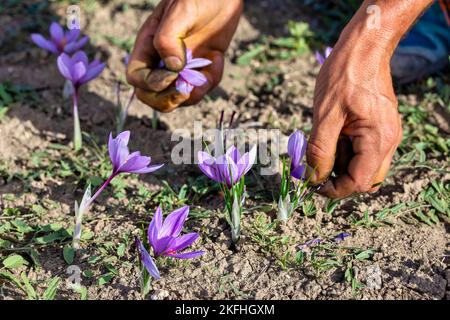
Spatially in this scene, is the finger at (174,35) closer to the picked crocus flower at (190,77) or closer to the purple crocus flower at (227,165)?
the picked crocus flower at (190,77)

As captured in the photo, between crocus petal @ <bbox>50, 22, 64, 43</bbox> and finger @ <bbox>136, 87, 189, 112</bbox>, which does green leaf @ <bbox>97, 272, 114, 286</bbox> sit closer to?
finger @ <bbox>136, 87, 189, 112</bbox>

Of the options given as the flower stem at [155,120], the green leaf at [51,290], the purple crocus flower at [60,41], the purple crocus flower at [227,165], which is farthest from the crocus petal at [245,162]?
the purple crocus flower at [60,41]

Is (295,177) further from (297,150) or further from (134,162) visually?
(134,162)

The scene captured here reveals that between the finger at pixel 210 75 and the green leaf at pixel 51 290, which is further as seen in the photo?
the finger at pixel 210 75

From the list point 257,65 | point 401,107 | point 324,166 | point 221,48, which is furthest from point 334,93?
point 257,65

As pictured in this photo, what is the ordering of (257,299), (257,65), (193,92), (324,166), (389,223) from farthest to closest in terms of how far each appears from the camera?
(257,65)
(193,92)
(389,223)
(324,166)
(257,299)

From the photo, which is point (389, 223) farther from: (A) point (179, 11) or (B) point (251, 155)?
(A) point (179, 11)

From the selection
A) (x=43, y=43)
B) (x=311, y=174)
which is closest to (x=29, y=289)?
(x=311, y=174)
